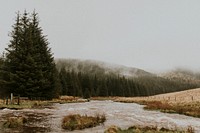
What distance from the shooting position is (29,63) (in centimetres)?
5397

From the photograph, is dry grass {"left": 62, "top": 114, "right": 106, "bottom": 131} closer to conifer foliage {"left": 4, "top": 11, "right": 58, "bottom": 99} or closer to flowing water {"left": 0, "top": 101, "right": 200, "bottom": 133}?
flowing water {"left": 0, "top": 101, "right": 200, "bottom": 133}

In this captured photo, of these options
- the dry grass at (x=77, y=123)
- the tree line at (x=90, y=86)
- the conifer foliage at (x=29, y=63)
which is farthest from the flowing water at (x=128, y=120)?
the tree line at (x=90, y=86)

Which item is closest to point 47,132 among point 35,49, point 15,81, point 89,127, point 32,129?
point 32,129

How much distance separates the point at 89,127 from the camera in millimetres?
20547

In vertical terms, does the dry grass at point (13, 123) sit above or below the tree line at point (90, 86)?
below

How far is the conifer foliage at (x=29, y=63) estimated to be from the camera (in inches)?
2078

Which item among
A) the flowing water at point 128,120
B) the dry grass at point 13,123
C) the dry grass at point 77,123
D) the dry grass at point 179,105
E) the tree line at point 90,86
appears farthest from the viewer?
the tree line at point 90,86

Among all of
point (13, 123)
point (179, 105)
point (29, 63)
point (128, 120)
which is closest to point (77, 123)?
point (13, 123)

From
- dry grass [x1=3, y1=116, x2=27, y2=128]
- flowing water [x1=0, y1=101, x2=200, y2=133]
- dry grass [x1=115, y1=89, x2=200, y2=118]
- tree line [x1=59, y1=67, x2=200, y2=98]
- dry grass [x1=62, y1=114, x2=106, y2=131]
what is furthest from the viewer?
tree line [x1=59, y1=67, x2=200, y2=98]

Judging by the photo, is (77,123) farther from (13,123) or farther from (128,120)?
(128,120)

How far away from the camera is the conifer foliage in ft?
173

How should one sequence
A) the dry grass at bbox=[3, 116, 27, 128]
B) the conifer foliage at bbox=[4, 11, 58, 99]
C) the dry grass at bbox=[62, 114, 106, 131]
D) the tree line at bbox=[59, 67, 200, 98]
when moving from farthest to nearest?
1. the tree line at bbox=[59, 67, 200, 98]
2. the conifer foliage at bbox=[4, 11, 58, 99]
3. the dry grass at bbox=[62, 114, 106, 131]
4. the dry grass at bbox=[3, 116, 27, 128]

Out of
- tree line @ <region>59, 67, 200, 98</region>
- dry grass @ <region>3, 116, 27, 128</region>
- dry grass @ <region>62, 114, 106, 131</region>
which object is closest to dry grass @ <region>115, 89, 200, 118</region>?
dry grass @ <region>62, 114, 106, 131</region>

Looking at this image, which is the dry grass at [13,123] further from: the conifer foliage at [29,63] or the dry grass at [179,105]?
the conifer foliage at [29,63]
